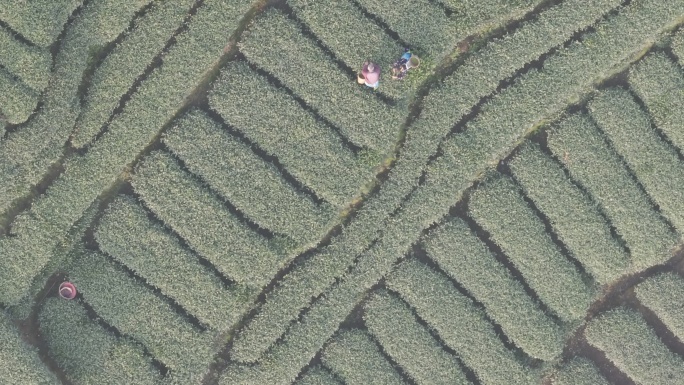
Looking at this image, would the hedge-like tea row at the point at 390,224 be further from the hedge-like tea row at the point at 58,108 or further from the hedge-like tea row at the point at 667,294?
the hedge-like tea row at the point at 58,108

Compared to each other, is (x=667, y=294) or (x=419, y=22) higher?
(x=419, y=22)

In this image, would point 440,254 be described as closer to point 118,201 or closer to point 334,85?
point 334,85

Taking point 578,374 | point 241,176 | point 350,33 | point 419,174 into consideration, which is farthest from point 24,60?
point 578,374

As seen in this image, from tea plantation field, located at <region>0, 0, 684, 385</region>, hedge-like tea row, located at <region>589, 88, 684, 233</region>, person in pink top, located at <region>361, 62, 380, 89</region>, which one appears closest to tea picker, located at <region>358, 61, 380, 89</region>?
person in pink top, located at <region>361, 62, 380, 89</region>

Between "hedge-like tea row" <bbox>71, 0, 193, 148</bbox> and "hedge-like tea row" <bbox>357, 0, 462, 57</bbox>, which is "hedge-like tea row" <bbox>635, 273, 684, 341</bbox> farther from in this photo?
"hedge-like tea row" <bbox>71, 0, 193, 148</bbox>

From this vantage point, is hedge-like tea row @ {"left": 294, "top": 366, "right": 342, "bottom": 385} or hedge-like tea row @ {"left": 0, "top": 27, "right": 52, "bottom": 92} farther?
hedge-like tea row @ {"left": 294, "top": 366, "right": 342, "bottom": 385}

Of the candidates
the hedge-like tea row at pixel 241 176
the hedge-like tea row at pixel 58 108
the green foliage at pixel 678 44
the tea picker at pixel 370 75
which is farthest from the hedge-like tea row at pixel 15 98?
the green foliage at pixel 678 44

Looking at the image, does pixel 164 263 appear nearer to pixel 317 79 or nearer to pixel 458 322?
pixel 317 79
